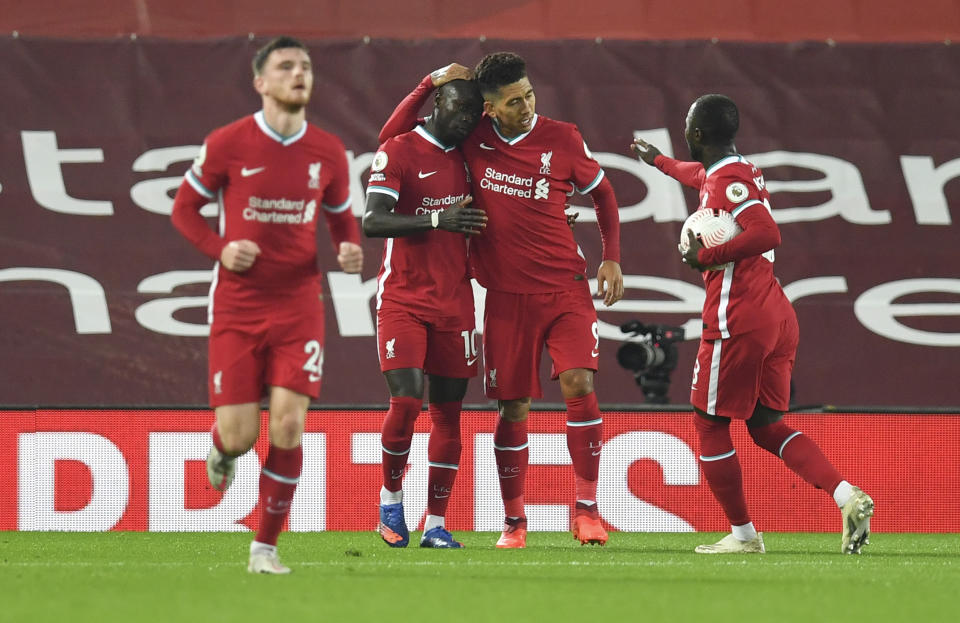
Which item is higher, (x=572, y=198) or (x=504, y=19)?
(x=504, y=19)

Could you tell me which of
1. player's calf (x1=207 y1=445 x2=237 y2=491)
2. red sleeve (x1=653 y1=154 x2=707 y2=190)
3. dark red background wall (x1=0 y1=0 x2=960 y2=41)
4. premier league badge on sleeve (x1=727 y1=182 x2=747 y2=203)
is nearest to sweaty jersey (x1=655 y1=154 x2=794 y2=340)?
premier league badge on sleeve (x1=727 y1=182 x2=747 y2=203)

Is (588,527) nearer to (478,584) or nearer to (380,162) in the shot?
(478,584)

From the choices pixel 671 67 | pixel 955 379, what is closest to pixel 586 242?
pixel 671 67

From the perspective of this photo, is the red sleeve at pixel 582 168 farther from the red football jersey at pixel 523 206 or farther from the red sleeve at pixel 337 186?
the red sleeve at pixel 337 186

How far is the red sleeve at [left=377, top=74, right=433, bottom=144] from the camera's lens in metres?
6.08

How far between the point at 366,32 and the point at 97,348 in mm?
3132

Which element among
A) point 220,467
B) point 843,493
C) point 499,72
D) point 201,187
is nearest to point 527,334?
point 499,72

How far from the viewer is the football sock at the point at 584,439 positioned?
6031 millimetres

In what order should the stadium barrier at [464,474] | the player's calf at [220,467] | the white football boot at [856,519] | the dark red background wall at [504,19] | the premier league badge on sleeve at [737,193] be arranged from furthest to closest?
the dark red background wall at [504,19] < the stadium barrier at [464,474] < the premier league badge on sleeve at [737,193] < the white football boot at [856,519] < the player's calf at [220,467]

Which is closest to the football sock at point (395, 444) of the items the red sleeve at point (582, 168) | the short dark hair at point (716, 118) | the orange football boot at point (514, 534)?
the orange football boot at point (514, 534)

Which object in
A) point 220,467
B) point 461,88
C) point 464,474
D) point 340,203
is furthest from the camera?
point 464,474

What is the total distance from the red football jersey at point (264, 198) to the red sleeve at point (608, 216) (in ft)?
6.15

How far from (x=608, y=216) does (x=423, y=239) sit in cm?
90

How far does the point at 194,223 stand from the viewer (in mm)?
4633
